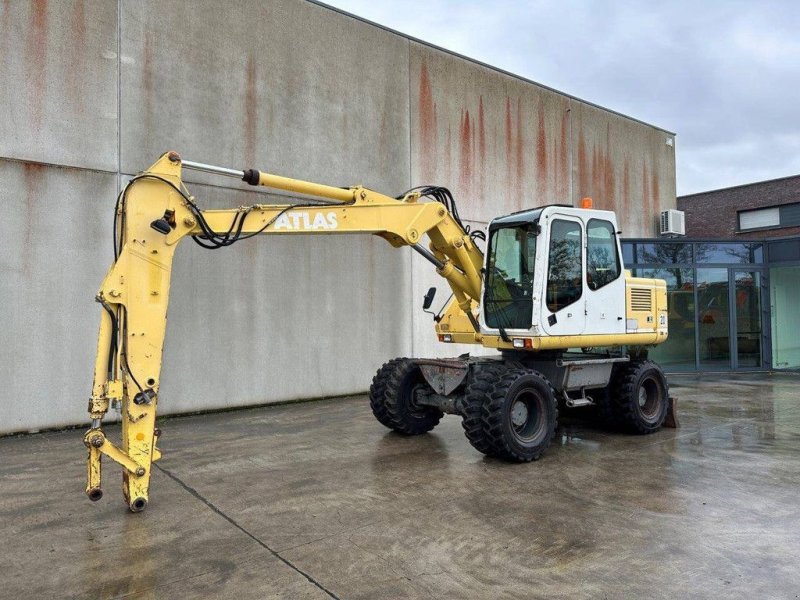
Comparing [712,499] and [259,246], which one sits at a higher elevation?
[259,246]

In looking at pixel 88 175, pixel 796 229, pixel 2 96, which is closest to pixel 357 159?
pixel 88 175

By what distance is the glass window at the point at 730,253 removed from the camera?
14.4 meters

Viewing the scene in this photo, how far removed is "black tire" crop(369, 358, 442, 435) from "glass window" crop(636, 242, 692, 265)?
30.1 feet

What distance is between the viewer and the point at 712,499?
498 cm

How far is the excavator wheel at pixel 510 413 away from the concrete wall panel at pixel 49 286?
548 cm

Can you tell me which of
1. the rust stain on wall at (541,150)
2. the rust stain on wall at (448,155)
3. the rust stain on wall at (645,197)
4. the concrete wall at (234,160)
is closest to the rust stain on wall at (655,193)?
the rust stain on wall at (645,197)

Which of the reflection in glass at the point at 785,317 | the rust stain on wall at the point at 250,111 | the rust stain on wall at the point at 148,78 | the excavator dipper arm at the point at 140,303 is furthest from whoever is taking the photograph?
the reflection in glass at the point at 785,317

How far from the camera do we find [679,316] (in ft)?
47.1

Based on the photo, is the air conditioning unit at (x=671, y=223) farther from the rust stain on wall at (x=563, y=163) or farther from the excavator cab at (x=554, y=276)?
the excavator cab at (x=554, y=276)

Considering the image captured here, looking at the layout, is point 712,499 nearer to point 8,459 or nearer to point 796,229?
point 8,459

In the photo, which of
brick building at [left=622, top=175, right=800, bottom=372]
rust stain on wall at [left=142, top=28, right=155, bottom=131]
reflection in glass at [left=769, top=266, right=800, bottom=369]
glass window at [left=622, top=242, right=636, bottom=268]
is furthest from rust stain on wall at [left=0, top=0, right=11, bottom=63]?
reflection in glass at [left=769, top=266, right=800, bottom=369]

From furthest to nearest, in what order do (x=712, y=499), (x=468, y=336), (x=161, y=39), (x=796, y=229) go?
(x=796, y=229) → (x=161, y=39) → (x=468, y=336) → (x=712, y=499)

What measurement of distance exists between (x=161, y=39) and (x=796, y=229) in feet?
77.4

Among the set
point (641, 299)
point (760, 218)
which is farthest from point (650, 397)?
point (760, 218)
